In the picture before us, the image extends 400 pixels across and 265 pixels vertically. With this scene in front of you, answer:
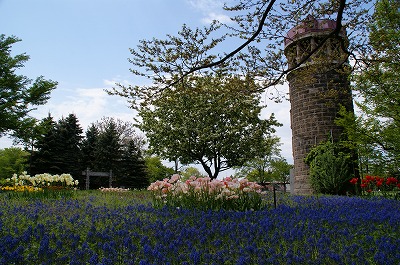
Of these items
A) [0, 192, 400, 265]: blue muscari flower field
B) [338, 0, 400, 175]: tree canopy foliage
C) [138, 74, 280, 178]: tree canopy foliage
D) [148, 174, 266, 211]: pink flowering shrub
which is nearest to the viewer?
[0, 192, 400, 265]: blue muscari flower field

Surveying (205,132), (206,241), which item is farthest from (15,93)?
(206,241)

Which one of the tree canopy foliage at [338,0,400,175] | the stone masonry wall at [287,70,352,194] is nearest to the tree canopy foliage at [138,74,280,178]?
the stone masonry wall at [287,70,352,194]

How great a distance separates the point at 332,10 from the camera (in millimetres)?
7281

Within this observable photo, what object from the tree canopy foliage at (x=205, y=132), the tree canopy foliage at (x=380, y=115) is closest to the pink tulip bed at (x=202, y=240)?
the tree canopy foliage at (x=380, y=115)

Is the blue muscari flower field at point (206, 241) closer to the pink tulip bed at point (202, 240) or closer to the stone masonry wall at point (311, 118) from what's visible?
the pink tulip bed at point (202, 240)

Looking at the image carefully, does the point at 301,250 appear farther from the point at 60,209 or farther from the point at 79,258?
the point at 60,209

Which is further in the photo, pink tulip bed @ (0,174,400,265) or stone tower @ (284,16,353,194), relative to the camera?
stone tower @ (284,16,353,194)

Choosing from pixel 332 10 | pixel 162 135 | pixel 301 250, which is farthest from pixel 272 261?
pixel 162 135

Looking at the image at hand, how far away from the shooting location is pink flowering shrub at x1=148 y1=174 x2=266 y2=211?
7.40 metres

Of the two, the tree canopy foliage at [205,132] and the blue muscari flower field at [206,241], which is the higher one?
the tree canopy foliage at [205,132]

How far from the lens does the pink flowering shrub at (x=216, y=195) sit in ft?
24.3

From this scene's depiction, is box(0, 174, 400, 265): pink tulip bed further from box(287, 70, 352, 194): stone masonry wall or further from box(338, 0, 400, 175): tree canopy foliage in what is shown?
box(287, 70, 352, 194): stone masonry wall

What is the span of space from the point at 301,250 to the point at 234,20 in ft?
16.7

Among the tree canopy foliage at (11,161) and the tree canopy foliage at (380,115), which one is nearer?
the tree canopy foliage at (380,115)
